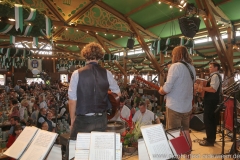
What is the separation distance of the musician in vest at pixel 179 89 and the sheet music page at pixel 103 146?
96 cm

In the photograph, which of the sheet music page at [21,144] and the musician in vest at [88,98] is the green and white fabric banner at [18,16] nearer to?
the musician in vest at [88,98]

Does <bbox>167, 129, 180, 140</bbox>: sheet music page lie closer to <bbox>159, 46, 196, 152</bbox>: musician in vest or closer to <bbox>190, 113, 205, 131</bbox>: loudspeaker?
<bbox>159, 46, 196, 152</bbox>: musician in vest

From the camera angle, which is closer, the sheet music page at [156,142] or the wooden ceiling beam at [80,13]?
the sheet music page at [156,142]

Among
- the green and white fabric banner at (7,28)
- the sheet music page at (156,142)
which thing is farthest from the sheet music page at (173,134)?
the green and white fabric banner at (7,28)

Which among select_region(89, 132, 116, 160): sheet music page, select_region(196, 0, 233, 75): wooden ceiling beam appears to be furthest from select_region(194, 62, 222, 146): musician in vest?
select_region(196, 0, 233, 75): wooden ceiling beam

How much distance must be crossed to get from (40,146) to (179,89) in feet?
4.87

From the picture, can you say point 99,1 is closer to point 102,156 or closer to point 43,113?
point 43,113

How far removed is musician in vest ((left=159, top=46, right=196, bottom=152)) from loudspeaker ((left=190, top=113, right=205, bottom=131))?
2.26 metres

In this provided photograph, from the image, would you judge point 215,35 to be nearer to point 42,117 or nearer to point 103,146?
point 42,117

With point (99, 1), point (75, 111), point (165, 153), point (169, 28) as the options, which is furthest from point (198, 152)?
point (99, 1)

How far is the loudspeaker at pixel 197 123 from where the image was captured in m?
4.15

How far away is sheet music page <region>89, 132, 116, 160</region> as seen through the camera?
4.33ft

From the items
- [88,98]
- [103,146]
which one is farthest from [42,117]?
[103,146]

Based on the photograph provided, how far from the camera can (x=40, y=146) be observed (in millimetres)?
1488
